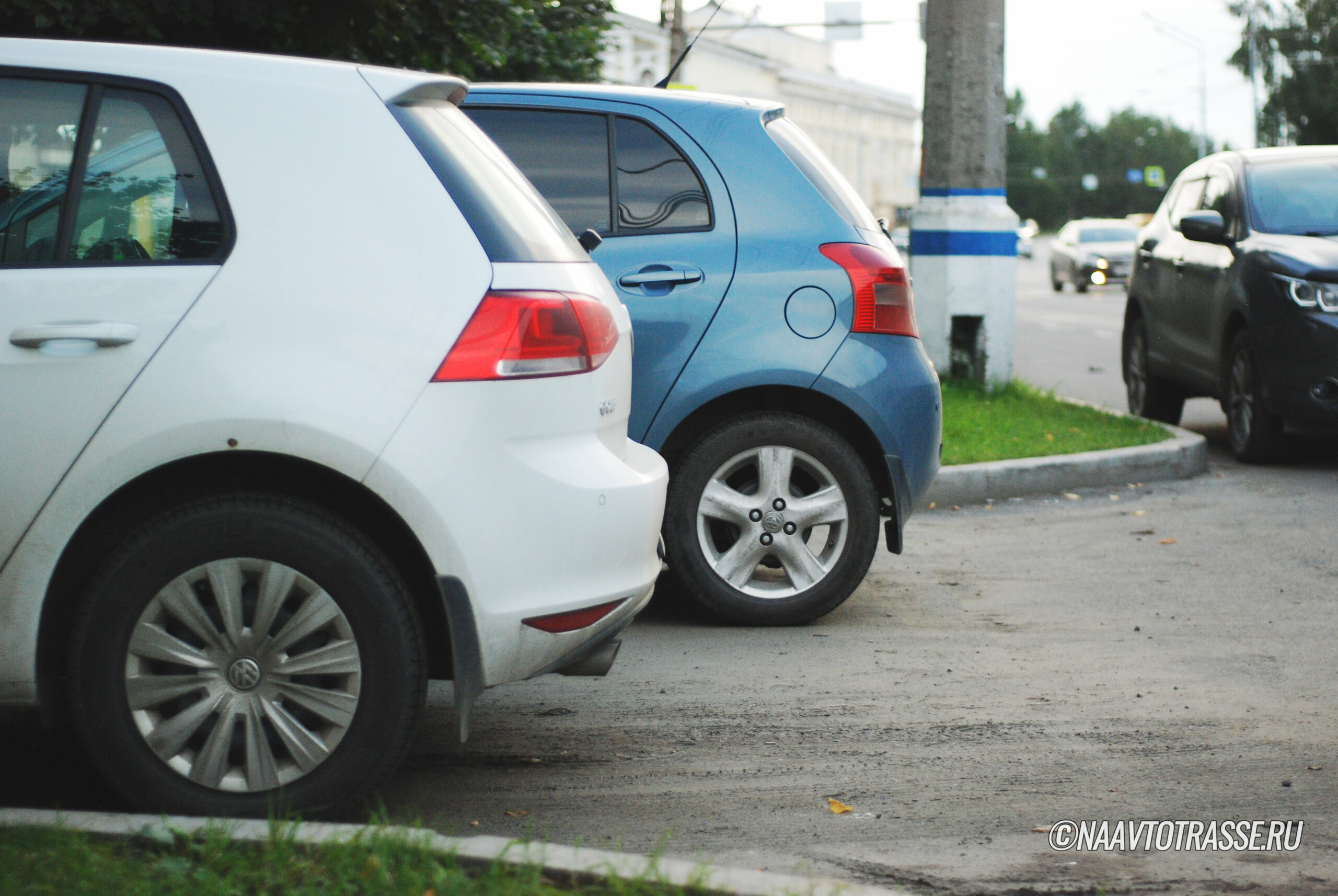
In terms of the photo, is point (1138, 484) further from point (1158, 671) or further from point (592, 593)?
point (592, 593)

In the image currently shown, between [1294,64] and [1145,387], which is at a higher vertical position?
[1294,64]

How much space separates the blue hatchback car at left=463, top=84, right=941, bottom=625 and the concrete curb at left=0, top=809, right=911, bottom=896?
2.29m

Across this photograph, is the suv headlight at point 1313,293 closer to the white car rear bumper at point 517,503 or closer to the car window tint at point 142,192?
the white car rear bumper at point 517,503

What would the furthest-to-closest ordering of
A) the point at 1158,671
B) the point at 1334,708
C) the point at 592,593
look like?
the point at 1158,671 → the point at 1334,708 → the point at 592,593

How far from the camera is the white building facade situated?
85.0 m

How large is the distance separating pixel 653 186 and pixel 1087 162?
6620 inches

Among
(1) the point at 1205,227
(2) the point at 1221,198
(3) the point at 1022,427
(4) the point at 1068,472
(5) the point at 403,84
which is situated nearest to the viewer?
(5) the point at 403,84

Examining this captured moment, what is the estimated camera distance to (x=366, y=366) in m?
3.26

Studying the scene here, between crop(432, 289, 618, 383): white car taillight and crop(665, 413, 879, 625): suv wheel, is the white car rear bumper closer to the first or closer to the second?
crop(432, 289, 618, 383): white car taillight

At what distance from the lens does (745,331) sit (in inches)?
210

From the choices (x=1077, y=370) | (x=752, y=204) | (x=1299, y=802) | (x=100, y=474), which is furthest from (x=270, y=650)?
(x=1077, y=370)

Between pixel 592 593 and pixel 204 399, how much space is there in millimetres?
924

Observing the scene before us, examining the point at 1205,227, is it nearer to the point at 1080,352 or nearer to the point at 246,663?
the point at 246,663

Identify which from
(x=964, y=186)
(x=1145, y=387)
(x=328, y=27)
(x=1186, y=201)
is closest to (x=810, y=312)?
(x=328, y=27)
